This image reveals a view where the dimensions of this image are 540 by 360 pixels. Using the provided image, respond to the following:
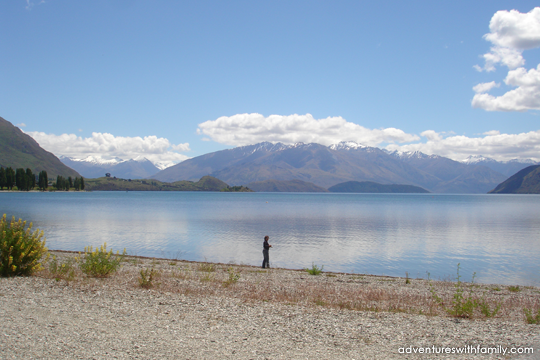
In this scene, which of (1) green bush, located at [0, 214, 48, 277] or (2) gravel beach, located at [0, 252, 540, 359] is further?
(1) green bush, located at [0, 214, 48, 277]

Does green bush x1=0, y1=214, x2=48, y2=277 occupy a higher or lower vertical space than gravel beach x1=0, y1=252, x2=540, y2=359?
higher

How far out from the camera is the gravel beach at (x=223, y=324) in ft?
28.3

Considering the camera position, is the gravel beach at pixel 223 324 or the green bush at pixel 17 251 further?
the green bush at pixel 17 251

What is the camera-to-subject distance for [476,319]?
12.5 m

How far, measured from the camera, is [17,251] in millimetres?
15727

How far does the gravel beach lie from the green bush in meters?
0.96

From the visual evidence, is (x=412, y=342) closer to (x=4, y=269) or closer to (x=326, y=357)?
(x=326, y=357)

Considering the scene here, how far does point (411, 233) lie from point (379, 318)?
5235cm

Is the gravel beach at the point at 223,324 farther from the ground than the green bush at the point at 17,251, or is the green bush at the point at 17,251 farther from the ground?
the green bush at the point at 17,251

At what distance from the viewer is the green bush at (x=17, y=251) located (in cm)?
1538

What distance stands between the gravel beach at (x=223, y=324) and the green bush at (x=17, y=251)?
0.96 meters

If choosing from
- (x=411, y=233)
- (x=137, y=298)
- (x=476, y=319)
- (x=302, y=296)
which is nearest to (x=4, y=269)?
(x=137, y=298)

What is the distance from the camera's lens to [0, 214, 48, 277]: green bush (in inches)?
605

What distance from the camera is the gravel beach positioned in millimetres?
8641
